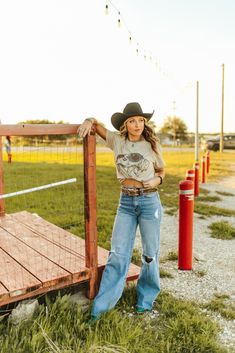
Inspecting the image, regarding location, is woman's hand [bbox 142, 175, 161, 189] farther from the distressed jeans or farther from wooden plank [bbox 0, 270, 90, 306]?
wooden plank [bbox 0, 270, 90, 306]

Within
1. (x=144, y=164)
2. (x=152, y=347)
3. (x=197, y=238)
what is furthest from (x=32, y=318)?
(x=197, y=238)

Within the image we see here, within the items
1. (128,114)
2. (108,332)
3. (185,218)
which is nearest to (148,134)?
(128,114)

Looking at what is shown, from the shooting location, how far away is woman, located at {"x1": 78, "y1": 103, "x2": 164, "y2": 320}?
3.53m

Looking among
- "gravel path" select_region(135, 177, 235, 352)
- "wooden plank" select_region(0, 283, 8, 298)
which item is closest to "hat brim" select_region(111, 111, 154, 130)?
"wooden plank" select_region(0, 283, 8, 298)

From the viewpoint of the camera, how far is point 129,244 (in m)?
3.68

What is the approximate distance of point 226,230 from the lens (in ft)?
22.8

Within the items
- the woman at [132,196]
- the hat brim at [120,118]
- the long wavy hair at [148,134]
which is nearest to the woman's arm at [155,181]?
the woman at [132,196]

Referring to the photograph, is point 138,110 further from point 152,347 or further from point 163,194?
point 163,194

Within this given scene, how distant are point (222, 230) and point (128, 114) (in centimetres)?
411

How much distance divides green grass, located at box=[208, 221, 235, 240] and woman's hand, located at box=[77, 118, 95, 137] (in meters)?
3.87

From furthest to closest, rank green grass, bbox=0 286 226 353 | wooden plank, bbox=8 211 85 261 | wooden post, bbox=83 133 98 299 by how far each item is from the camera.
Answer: wooden plank, bbox=8 211 85 261
wooden post, bbox=83 133 98 299
green grass, bbox=0 286 226 353

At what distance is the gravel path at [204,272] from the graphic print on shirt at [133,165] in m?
1.49

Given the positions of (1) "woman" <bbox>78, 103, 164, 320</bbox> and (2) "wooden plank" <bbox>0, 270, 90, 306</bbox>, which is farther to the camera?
(1) "woman" <bbox>78, 103, 164, 320</bbox>

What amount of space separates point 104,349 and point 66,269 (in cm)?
91
